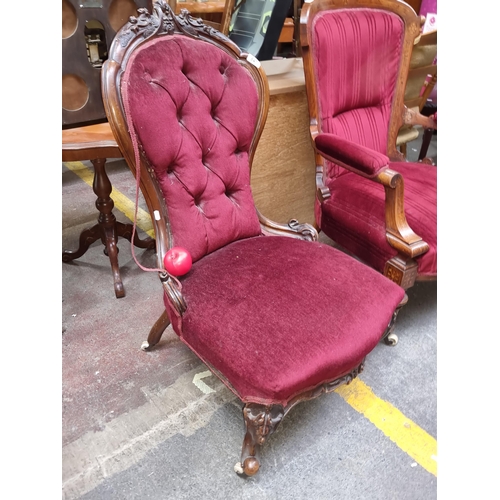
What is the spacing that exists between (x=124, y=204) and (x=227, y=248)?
1525 millimetres

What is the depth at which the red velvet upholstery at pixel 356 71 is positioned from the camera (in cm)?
183

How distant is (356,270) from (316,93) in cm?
88

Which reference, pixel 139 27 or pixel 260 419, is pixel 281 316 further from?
pixel 139 27

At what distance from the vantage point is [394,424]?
147 cm

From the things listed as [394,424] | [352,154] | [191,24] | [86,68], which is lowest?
[394,424]

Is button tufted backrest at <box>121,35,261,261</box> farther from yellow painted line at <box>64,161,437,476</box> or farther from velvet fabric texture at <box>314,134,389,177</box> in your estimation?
yellow painted line at <box>64,161,437,476</box>

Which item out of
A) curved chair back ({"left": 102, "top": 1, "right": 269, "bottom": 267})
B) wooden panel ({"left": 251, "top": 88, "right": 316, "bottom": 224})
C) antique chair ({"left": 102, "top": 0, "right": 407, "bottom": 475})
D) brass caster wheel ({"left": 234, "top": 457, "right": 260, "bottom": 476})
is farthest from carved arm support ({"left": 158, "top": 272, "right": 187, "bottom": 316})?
wooden panel ({"left": 251, "top": 88, "right": 316, "bottom": 224})

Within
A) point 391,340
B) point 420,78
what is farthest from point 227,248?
point 420,78

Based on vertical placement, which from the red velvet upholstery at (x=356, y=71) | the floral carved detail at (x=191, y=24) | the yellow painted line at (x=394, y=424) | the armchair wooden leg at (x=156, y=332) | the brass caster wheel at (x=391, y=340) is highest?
the floral carved detail at (x=191, y=24)

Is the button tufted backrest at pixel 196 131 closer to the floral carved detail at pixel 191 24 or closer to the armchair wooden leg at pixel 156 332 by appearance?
the floral carved detail at pixel 191 24

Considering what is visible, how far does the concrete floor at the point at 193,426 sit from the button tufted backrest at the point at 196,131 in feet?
1.73

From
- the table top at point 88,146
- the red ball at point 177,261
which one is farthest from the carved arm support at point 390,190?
the table top at point 88,146

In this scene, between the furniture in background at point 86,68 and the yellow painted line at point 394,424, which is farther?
the furniture in background at point 86,68

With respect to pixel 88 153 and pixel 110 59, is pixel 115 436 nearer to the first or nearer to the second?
pixel 88 153
